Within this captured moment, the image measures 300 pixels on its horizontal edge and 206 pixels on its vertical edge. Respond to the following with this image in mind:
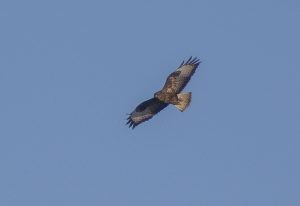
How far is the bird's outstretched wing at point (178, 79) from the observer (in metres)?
27.7

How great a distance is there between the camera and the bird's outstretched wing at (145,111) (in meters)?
28.3

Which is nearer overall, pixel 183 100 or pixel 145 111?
pixel 183 100

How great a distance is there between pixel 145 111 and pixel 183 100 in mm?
1486

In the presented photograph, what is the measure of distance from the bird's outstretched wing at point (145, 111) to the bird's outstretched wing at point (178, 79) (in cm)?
58

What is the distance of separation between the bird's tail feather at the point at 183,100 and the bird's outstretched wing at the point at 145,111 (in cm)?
67

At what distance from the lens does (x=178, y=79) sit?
1092 inches

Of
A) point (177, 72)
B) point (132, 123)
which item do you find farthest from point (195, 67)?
point (132, 123)

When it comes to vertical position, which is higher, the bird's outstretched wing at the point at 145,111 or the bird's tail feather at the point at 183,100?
the bird's outstretched wing at the point at 145,111

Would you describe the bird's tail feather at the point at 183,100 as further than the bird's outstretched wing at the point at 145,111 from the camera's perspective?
No

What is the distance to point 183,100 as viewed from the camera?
27672 mm

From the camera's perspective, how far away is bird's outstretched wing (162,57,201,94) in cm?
2772

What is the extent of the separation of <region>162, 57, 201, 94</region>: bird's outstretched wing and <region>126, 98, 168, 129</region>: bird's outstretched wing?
578 mm

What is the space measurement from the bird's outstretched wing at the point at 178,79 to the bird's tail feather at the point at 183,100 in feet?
0.51

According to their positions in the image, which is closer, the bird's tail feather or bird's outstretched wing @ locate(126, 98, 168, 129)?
the bird's tail feather
